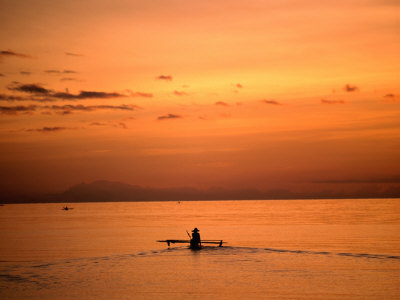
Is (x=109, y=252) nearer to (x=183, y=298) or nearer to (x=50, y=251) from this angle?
(x=50, y=251)

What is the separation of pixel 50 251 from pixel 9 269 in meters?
16.9

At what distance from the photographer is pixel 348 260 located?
5269 centimetres

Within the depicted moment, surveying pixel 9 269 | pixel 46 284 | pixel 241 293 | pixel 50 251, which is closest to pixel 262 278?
pixel 241 293

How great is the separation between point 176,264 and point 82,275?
10255 mm

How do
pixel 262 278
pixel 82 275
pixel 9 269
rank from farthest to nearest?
pixel 9 269 < pixel 82 275 < pixel 262 278

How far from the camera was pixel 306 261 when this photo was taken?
171 feet

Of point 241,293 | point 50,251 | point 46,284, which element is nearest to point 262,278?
point 241,293

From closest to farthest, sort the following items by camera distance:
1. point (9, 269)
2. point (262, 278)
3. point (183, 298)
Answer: point (183, 298) → point (262, 278) → point (9, 269)

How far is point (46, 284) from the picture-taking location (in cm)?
4069

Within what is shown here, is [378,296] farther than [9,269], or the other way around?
[9,269]

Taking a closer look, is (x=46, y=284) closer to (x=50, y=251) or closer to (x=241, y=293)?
(x=241, y=293)

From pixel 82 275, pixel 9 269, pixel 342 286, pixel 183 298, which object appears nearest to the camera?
pixel 183 298

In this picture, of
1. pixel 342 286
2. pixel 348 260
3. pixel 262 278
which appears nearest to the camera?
pixel 342 286

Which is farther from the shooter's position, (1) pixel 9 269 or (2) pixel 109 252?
(2) pixel 109 252
